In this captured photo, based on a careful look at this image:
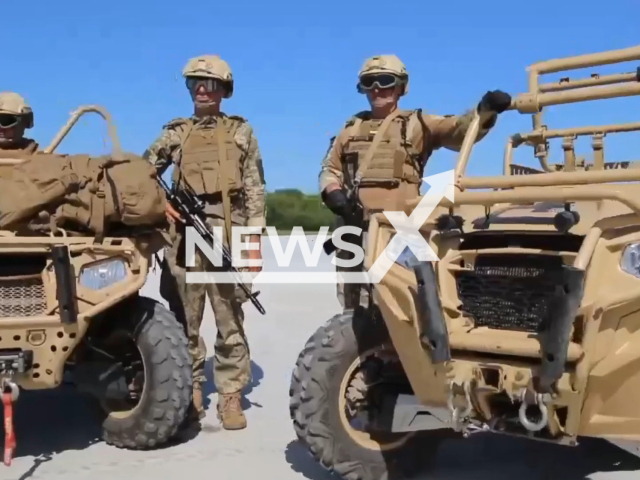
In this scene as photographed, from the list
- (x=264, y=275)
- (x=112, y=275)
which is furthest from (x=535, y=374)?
(x=264, y=275)

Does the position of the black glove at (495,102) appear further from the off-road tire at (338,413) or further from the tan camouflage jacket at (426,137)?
the off-road tire at (338,413)

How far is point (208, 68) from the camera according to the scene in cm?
493

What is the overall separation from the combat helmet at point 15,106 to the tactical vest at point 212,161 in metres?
0.92

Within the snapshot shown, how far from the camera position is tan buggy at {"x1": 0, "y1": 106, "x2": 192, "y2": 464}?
12.8 feet

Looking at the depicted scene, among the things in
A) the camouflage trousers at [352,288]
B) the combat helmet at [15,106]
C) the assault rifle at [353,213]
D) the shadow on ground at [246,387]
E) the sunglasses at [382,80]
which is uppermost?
the sunglasses at [382,80]

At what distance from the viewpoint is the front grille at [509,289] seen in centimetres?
310

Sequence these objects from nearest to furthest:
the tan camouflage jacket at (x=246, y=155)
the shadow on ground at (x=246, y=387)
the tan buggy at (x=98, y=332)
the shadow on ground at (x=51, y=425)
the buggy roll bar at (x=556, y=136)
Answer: the buggy roll bar at (x=556, y=136)
the tan buggy at (x=98, y=332)
the shadow on ground at (x=51, y=425)
the tan camouflage jacket at (x=246, y=155)
the shadow on ground at (x=246, y=387)

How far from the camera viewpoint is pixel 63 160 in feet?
14.0

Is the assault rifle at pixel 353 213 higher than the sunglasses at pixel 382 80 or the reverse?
the reverse

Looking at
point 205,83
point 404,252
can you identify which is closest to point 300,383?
point 404,252

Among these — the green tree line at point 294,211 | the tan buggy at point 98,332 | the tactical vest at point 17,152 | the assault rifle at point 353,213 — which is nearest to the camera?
the tan buggy at point 98,332

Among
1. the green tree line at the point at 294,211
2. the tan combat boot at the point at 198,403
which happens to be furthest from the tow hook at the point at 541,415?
the green tree line at the point at 294,211

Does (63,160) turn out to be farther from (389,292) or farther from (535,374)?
(535,374)

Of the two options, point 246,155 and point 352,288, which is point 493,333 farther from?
point 246,155
